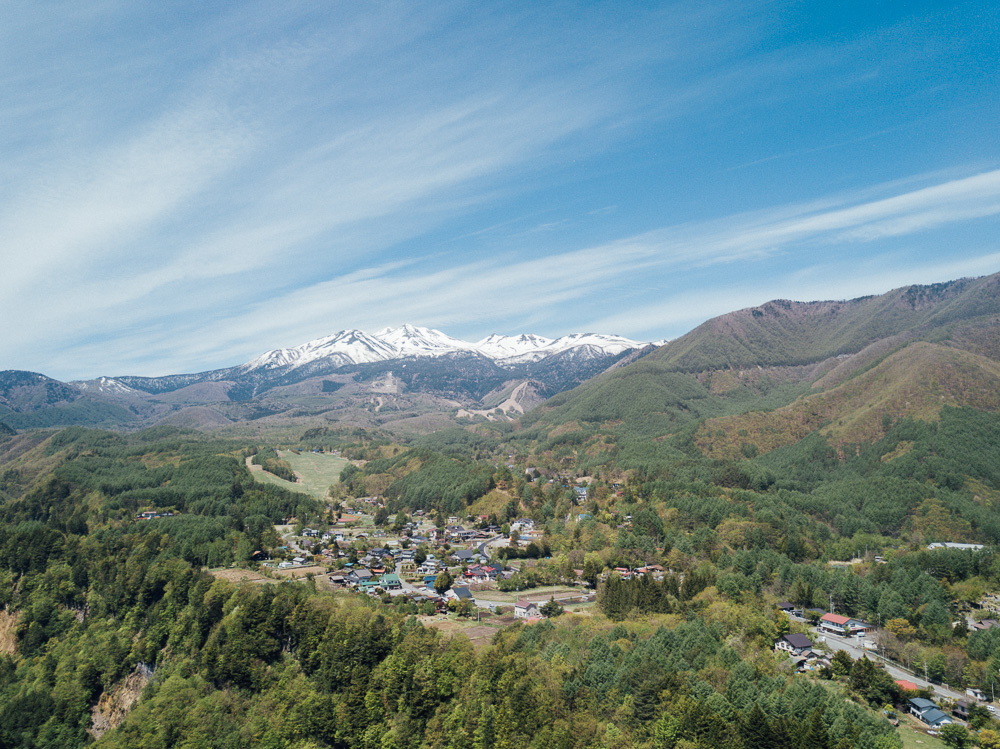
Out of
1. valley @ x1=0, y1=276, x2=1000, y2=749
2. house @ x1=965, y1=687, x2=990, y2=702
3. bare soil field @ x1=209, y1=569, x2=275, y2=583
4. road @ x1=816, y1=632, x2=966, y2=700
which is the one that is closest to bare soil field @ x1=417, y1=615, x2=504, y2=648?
valley @ x1=0, y1=276, x2=1000, y2=749

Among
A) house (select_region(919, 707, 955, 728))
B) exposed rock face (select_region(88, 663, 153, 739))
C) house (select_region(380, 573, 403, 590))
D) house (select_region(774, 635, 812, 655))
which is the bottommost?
exposed rock face (select_region(88, 663, 153, 739))

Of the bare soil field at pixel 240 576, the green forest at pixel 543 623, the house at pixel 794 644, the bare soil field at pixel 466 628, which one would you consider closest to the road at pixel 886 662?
the green forest at pixel 543 623

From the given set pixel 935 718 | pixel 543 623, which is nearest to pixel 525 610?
pixel 543 623

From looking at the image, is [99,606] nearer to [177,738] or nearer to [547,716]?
[177,738]

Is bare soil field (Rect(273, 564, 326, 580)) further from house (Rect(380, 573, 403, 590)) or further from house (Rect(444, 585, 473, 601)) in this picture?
house (Rect(444, 585, 473, 601))

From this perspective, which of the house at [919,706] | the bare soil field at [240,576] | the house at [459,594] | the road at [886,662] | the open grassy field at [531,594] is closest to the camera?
the house at [919,706]

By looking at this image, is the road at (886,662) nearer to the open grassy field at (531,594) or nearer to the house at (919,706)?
the house at (919,706)

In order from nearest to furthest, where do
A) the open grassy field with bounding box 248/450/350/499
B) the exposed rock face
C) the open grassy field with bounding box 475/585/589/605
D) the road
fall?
the road, the exposed rock face, the open grassy field with bounding box 475/585/589/605, the open grassy field with bounding box 248/450/350/499
